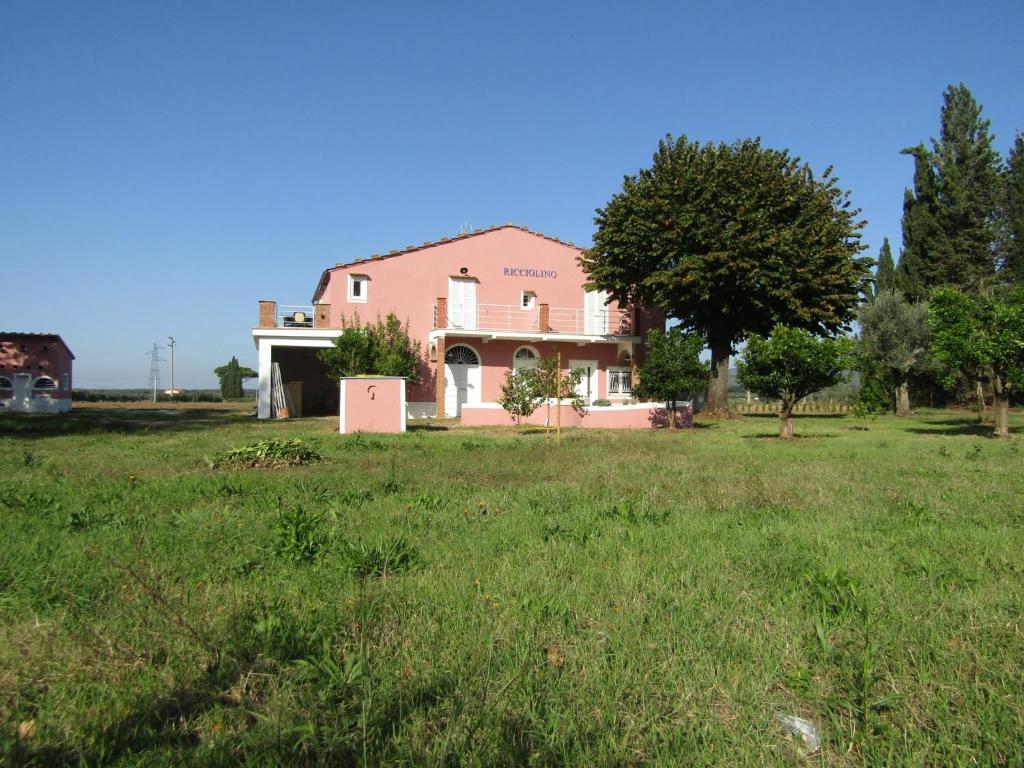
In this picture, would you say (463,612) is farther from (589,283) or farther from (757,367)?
(589,283)

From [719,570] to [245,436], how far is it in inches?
516

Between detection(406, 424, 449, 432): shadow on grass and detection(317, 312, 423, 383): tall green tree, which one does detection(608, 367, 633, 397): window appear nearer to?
detection(317, 312, 423, 383): tall green tree

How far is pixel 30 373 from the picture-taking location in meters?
31.7

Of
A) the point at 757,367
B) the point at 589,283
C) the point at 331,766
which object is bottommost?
the point at 331,766

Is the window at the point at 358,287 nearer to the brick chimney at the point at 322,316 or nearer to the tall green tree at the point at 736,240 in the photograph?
the brick chimney at the point at 322,316

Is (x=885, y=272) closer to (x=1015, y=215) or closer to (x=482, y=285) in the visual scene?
(x=1015, y=215)

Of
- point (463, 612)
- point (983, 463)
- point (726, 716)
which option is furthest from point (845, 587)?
point (983, 463)

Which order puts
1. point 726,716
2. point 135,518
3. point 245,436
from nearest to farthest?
point 726,716, point 135,518, point 245,436

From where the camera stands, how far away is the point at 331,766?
80.1 inches

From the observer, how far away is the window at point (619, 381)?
31.0 metres

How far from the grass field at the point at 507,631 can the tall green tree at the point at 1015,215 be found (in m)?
37.7

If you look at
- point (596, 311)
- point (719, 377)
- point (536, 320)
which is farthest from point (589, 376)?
point (719, 377)

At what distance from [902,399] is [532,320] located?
18296mm

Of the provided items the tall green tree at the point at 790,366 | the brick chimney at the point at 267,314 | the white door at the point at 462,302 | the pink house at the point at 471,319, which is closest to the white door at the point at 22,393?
the pink house at the point at 471,319
